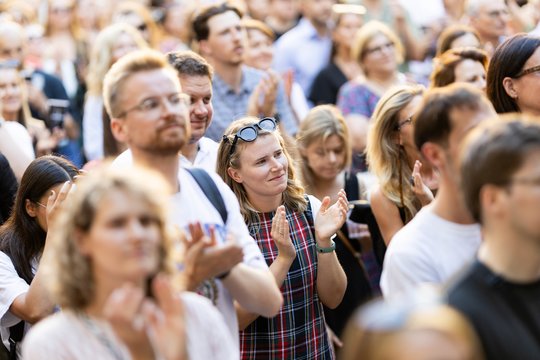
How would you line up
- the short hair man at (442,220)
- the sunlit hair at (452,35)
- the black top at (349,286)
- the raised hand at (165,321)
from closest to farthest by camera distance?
1. the raised hand at (165,321)
2. the short hair man at (442,220)
3. the black top at (349,286)
4. the sunlit hair at (452,35)

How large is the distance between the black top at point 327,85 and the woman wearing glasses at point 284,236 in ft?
13.0

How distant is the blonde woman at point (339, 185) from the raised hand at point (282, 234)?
1.29m

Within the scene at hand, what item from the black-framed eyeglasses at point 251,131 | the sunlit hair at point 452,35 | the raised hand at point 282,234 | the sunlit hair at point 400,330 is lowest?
the sunlit hair at point 452,35

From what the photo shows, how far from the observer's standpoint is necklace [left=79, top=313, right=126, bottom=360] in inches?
110

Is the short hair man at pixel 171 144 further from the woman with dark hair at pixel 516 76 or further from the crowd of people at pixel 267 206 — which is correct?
the woman with dark hair at pixel 516 76

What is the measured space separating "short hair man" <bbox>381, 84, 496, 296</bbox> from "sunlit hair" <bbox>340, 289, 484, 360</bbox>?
38.8 inches

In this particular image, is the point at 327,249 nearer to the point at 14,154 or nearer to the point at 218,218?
the point at 218,218

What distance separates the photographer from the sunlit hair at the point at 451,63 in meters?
5.83

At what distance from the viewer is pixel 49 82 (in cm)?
841

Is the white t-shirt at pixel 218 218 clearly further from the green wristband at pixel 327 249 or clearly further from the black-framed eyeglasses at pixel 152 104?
the green wristband at pixel 327 249

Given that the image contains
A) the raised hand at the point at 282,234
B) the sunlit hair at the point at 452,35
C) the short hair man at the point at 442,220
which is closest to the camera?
the short hair man at the point at 442,220

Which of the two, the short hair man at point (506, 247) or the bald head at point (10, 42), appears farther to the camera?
the bald head at point (10, 42)

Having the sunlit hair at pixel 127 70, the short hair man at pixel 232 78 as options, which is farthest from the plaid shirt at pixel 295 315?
the short hair man at pixel 232 78

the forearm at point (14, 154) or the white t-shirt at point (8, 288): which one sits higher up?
the forearm at point (14, 154)
